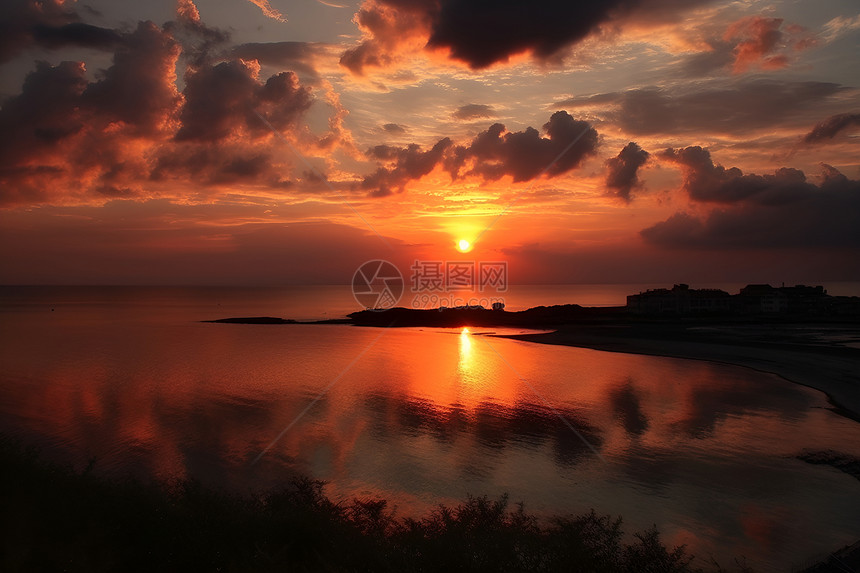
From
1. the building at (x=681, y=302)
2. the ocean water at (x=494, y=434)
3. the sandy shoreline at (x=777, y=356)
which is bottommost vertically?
the ocean water at (x=494, y=434)

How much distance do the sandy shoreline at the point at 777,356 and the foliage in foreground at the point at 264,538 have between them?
75.9 feet

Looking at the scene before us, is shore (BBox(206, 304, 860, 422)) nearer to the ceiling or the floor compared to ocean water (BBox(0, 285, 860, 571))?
nearer to the ceiling

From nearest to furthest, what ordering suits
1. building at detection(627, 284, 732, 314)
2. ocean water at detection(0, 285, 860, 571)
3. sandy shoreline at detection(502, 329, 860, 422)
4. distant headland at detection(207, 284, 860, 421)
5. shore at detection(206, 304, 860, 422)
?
1. ocean water at detection(0, 285, 860, 571)
2. sandy shoreline at detection(502, 329, 860, 422)
3. shore at detection(206, 304, 860, 422)
4. distant headland at detection(207, 284, 860, 421)
5. building at detection(627, 284, 732, 314)

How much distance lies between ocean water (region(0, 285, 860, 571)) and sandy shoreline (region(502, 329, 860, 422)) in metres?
1.85

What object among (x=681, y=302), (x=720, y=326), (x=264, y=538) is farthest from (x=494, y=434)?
(x=681, y=302)

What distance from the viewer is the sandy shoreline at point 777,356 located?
33750mm

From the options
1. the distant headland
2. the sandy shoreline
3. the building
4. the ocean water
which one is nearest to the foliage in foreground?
the ocean water

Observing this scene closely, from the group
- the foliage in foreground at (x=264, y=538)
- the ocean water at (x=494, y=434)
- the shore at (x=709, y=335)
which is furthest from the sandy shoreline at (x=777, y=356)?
the foliage in foreground at (x=264, y=538)

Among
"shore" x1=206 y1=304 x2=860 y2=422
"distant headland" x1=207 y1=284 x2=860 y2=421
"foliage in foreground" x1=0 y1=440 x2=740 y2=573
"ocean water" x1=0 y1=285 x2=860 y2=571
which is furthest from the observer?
"distant headland" x1=207 y1=284 x2=860 y2=421

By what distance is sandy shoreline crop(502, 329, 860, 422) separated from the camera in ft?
111

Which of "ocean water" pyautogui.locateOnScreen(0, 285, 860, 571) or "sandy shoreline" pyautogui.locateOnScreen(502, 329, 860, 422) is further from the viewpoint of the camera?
"sandy shoreline" pyautogui.locateOnScreen(502, 329, 860, 422)

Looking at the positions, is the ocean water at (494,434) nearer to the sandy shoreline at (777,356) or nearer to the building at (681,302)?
the sandy shoreline at (777,356)

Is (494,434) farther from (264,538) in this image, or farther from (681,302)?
(681,302)

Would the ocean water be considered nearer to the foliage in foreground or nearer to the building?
the foliage in foreground
